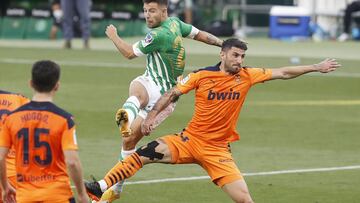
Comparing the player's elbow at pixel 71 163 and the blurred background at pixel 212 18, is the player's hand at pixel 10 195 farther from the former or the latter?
the blurred background at pixel 212 18

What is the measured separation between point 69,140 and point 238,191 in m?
2.95

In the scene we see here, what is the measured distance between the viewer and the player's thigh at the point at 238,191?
36.2 ft

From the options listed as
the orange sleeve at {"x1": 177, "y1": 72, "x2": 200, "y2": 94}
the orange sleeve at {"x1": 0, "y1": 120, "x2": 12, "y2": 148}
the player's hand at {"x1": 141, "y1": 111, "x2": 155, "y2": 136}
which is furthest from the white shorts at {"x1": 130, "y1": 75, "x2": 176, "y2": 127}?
the orange sleeve at {"x1": 0, "y1": 120, "x2": 12, "y2": 148}

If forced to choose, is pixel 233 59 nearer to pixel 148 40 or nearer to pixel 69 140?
pixel 148 40

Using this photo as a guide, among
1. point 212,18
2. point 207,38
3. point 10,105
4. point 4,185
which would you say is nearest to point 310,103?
point 207,38

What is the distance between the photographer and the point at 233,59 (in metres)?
11.4

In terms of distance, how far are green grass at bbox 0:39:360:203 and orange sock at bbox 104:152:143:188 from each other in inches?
41.2

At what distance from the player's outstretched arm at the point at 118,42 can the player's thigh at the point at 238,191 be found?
2327 mm

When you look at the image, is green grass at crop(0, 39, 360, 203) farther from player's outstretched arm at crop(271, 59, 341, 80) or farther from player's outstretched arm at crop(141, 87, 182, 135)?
player's outstretched arm at crop(271, 59, 341, 80)

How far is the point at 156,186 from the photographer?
1357cm

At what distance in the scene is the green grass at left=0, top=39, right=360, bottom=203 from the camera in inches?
531

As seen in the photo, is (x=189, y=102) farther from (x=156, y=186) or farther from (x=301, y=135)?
(x=156, y=186)

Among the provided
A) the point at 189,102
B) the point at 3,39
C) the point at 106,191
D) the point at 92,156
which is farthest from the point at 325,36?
the point at 106,191

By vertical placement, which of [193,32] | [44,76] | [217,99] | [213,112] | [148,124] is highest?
[44,76]
